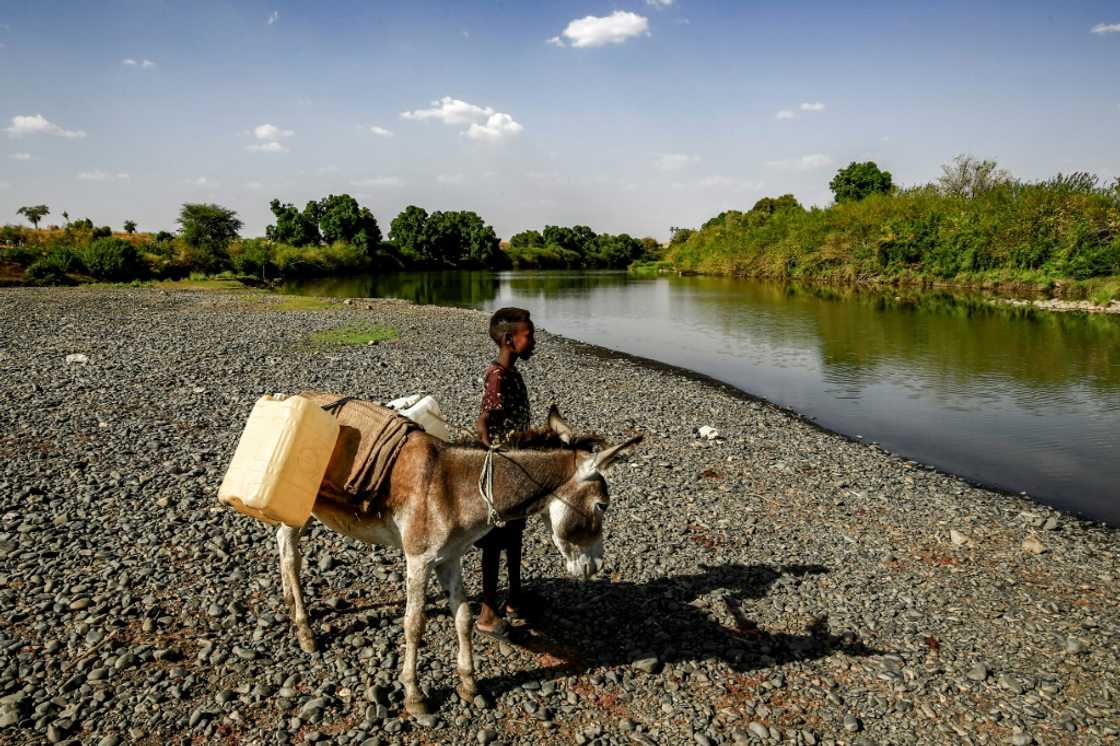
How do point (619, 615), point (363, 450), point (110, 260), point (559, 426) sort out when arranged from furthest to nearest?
point (110, 260) < point (619, 615) < point (559, 426) < point (363, 450)

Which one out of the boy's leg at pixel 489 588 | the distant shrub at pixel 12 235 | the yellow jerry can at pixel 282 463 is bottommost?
the boy's leg at pixel 489 588

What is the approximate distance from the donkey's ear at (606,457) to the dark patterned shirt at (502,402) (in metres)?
0.88

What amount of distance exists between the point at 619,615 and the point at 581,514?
7.37ft

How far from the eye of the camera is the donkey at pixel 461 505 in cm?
465

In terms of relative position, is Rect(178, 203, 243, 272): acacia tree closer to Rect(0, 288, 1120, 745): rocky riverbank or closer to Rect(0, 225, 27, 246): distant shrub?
Rect(0, 225, 27, 246): distant shrub

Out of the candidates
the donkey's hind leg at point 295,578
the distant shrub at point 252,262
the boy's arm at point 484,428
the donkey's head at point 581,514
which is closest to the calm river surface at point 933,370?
the donkey's head at point 581,514

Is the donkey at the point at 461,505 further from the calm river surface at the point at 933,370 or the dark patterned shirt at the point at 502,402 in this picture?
the calm river surface at the point at 933,370

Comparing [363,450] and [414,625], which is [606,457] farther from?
[414,625]

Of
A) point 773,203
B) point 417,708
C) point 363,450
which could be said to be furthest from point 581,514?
point 773,203

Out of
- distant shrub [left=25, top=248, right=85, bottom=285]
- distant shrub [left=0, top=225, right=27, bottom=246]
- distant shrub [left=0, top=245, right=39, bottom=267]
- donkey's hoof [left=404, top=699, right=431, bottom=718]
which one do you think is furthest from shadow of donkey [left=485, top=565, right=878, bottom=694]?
distant shrub [left=0, top=225, right=27, bottom=246]

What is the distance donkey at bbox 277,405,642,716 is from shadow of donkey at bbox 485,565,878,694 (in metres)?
1.20

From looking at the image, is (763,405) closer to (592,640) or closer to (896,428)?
(896,428)

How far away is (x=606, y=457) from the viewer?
4500 mm

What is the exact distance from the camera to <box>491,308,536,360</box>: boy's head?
17.0 feet
